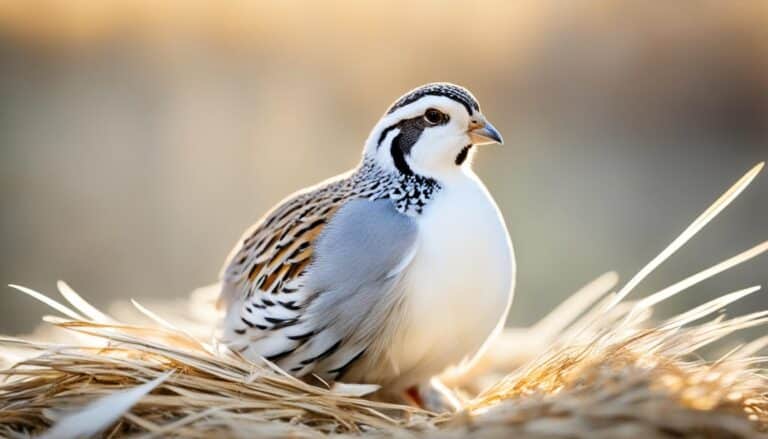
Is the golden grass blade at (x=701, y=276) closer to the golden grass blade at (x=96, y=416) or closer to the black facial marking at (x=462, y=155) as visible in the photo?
the black facial marking at (x=462, y=155)

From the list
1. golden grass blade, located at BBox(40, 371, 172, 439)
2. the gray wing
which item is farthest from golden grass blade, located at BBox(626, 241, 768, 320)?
golden grass blade, located at BBox(40, 371, 172, 439)

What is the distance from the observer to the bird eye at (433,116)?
335 centimetres

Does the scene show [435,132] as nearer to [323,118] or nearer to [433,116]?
[433,116]

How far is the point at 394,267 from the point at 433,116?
0.59 m

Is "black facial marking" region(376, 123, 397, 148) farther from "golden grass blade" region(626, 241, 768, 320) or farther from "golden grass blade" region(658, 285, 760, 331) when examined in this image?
"golden grass blade" region(658, 285, 760, 331)

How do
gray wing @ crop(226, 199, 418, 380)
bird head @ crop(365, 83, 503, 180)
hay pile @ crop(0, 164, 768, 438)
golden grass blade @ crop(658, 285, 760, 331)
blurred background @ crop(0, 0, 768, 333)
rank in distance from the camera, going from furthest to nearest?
blurred background @ crop(0, 0, 768, 333) < bird head @ crop(365, 83, 503, 180) < gray wing @ crop(226, 199, 418, 380) < golden grass blade @ crop(658, 285, 760, 331) < hay pile @ crop(0, 164, 768, 438)

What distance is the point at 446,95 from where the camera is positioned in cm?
334

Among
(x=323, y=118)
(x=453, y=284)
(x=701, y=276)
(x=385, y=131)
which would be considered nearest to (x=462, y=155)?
(x=385, y=131)

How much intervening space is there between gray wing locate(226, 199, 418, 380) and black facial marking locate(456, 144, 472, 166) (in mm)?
334

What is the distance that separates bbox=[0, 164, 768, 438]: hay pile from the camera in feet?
7.41

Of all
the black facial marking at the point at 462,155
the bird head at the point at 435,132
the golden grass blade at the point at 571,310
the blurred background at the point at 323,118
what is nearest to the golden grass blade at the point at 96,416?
the bird head at the point at 435,132

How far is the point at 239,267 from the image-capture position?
12.0ft

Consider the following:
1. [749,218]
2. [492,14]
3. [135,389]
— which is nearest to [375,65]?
[492,14]

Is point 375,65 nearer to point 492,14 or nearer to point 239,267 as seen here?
point 492,14
